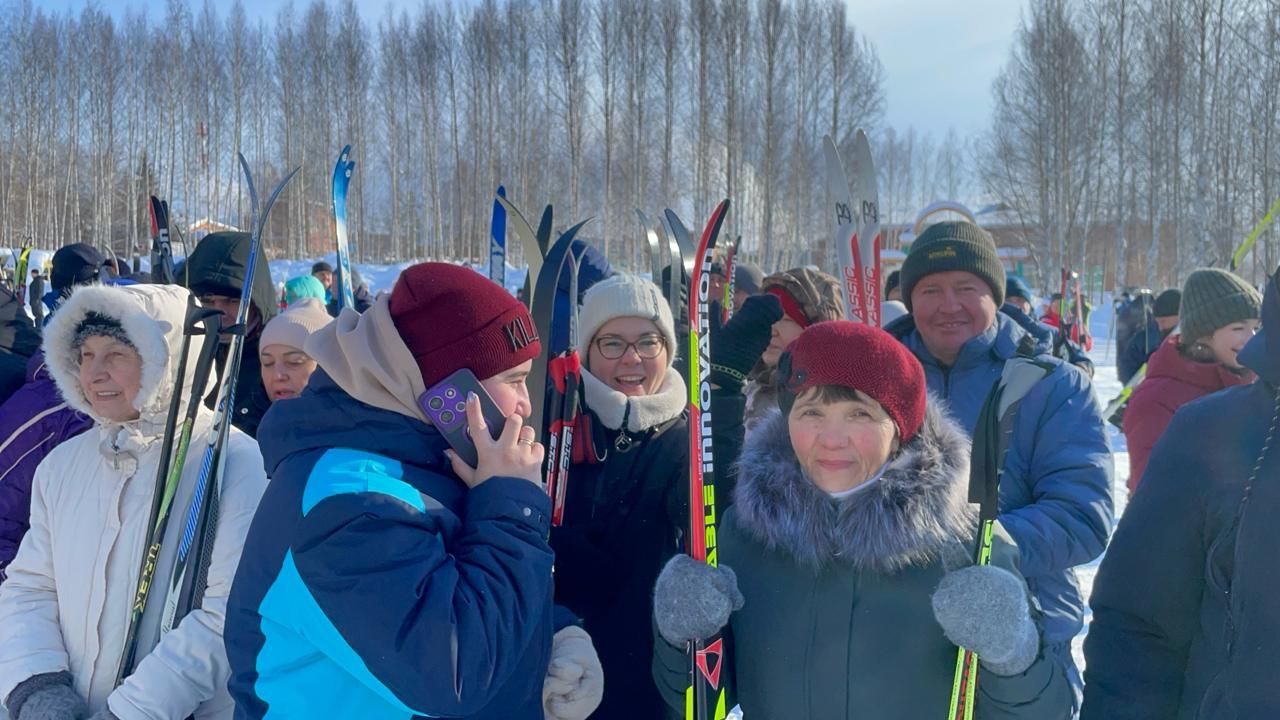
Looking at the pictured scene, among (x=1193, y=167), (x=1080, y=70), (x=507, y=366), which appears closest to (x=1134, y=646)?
(x=507, y=366)

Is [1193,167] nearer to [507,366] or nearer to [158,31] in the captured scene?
[507,366]

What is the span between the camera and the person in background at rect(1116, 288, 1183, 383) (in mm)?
6520

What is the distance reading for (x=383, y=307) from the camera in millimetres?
1316

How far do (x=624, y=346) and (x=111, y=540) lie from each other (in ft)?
4.19

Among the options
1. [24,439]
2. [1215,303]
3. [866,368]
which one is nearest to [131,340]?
[24,439]

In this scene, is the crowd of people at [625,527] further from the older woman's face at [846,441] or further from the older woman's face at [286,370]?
the older woman's face at [286,370]

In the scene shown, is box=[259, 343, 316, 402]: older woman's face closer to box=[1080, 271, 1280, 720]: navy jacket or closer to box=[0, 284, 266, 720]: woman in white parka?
box=[0, 284, 266, 720]: woman in white parka

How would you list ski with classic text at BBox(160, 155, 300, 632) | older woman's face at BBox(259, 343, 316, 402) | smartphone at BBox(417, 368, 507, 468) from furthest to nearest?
older woman's face at BBox(259, 343, 316, 402), ski with classic text at BBox(160, 155, 300, 632), smartphone at BBox(417, 368, 507, 468)

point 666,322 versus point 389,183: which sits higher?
point 389,183

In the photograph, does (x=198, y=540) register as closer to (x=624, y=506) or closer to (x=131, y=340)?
(x=131, y=340)

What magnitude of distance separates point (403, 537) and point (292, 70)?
108 feet

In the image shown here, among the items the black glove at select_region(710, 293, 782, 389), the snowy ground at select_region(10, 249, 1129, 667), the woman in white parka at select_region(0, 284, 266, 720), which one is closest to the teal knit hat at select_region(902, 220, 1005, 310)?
the black glove at select_region(710, 293, 782, 389)

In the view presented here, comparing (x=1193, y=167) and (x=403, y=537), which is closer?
(x=403, y=537)

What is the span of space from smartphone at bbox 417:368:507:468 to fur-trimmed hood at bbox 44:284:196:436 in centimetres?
112
